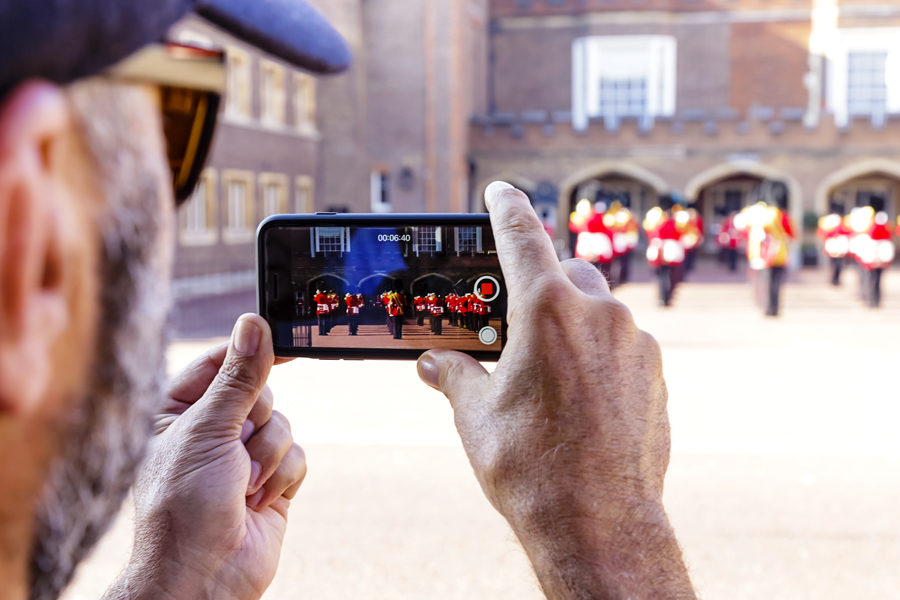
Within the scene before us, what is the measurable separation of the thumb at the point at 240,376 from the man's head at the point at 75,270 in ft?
2.16

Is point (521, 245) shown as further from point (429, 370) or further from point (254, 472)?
point (254, 472)

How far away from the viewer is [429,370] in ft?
4.62

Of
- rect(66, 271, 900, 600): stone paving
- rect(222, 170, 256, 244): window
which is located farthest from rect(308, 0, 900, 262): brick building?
rect(66, 271, 900, 600): stone paving

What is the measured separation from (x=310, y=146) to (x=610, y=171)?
987 centimetres

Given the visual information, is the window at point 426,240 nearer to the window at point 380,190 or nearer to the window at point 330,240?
the window at point 330,240

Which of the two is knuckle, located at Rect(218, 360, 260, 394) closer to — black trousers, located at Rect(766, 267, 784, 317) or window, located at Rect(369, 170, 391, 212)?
black trousers, located at Rect(766, 267, 784, 317)

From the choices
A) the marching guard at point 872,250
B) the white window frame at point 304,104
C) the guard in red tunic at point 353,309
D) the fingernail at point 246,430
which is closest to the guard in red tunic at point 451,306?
the guard in red tunic at point 353,309

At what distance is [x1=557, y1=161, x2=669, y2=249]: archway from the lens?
29.8 meters

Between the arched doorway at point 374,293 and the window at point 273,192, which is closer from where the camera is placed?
the arched doorway at point 374,293

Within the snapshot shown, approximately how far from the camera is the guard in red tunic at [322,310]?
1.49 metres

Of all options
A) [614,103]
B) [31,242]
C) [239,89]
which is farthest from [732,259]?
[31,242]

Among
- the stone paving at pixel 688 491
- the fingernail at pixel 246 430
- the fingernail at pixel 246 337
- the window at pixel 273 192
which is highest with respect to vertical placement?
the window at pixel 273 192

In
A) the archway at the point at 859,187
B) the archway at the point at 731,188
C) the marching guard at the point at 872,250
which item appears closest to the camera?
the marching guard at the point at 872,250

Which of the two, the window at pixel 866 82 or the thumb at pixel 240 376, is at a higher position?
the window at pixel 866 82
